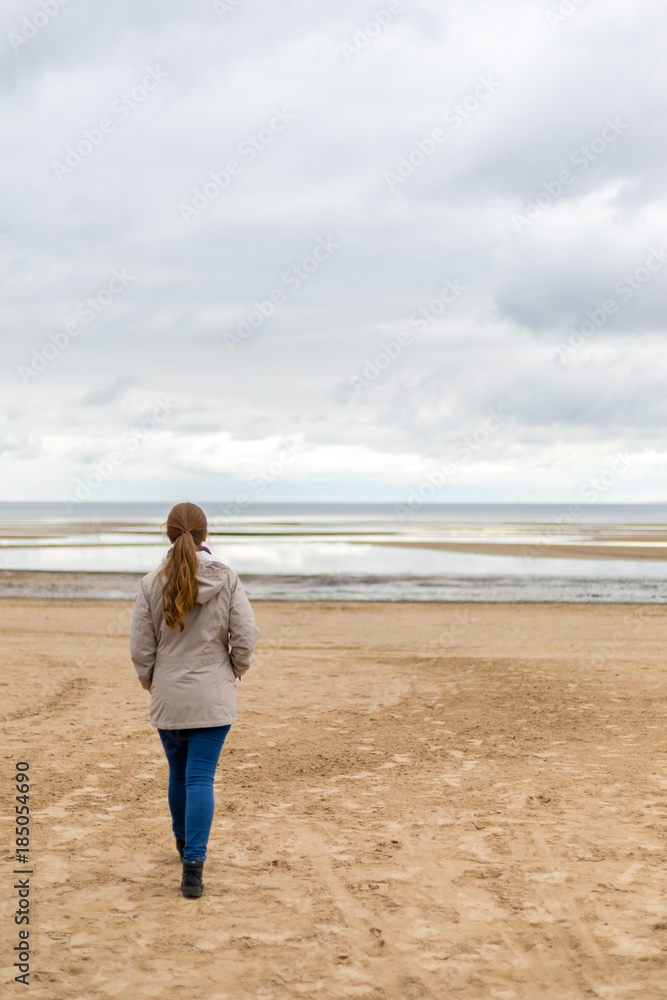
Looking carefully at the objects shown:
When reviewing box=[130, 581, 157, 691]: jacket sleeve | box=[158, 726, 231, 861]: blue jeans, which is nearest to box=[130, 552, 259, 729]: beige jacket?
box=[130, 581, 157, 691]: jacket sleeve

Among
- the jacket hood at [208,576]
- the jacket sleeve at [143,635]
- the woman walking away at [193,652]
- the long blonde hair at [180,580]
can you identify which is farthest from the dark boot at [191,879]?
the jacket hood at [208,576]

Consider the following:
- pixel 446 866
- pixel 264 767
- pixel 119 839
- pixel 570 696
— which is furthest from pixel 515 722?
pixel 119 839

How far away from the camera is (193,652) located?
439 cm

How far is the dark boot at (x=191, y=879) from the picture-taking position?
176 inches

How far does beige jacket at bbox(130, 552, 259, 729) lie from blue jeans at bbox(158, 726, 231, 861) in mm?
113

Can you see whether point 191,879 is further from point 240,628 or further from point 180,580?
point 180,580

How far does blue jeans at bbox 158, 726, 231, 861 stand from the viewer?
14.5 feet

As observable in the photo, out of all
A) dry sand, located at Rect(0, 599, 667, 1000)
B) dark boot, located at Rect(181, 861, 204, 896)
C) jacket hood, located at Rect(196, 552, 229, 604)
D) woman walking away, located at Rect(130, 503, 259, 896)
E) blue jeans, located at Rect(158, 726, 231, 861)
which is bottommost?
dry sand, located at Rect(0, 599, 667, 1000)

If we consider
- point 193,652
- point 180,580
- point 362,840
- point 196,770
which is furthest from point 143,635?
point 362,840

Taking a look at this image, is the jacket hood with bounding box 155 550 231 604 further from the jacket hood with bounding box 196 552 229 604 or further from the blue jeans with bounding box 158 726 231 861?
the blue jeans with bounding box 158 726 231 861

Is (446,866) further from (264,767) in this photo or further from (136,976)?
(264,767)

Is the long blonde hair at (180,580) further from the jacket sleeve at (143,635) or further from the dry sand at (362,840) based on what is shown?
the dry sand at (362,840)

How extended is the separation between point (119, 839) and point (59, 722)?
3436mm

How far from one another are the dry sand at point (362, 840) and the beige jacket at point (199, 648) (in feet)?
3.45
